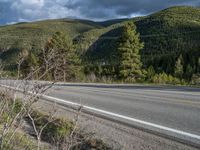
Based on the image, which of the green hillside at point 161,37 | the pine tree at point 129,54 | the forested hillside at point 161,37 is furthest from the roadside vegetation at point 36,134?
the green hillside at point 161,37

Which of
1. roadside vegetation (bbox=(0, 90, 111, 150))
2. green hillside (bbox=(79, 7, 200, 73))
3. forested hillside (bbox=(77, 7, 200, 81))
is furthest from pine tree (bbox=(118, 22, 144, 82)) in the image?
green hillside (bbox=(79, 7, 200, 73))

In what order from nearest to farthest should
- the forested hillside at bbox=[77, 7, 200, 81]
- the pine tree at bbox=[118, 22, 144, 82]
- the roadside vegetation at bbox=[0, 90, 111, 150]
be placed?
1. the roadside vegetation at bbox=[0, 90, 111, 150]
2. the pine tree at bbox=[118, 22, 144, 82]
3. the forested hillside at bbox=[77, 7, 200, 81]

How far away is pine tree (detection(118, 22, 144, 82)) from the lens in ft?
134

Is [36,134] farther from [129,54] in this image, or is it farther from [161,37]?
[161,37]

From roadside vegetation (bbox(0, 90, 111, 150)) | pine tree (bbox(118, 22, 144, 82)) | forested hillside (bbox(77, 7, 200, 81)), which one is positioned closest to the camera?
roadside vegetation (bbox(0, 90, 111, 150))

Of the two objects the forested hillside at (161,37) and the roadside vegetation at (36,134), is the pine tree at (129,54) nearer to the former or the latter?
the roadside vegetation at (36,134)

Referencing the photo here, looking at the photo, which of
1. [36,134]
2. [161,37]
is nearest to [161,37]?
[161,37]

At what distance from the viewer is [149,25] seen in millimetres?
139500

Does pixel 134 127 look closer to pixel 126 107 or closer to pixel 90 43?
pixel 126 107

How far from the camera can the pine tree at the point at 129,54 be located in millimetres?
40844

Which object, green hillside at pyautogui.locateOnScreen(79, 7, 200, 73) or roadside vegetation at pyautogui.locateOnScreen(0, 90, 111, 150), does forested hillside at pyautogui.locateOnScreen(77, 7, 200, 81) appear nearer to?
green hillside at pyautogui.locateOnScreen(79, 7, 200, 73)

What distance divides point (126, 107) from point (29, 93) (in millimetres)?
7393

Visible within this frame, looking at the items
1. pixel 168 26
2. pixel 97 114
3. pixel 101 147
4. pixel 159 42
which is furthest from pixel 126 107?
pixel 168 26

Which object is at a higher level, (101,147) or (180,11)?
(180,11)
